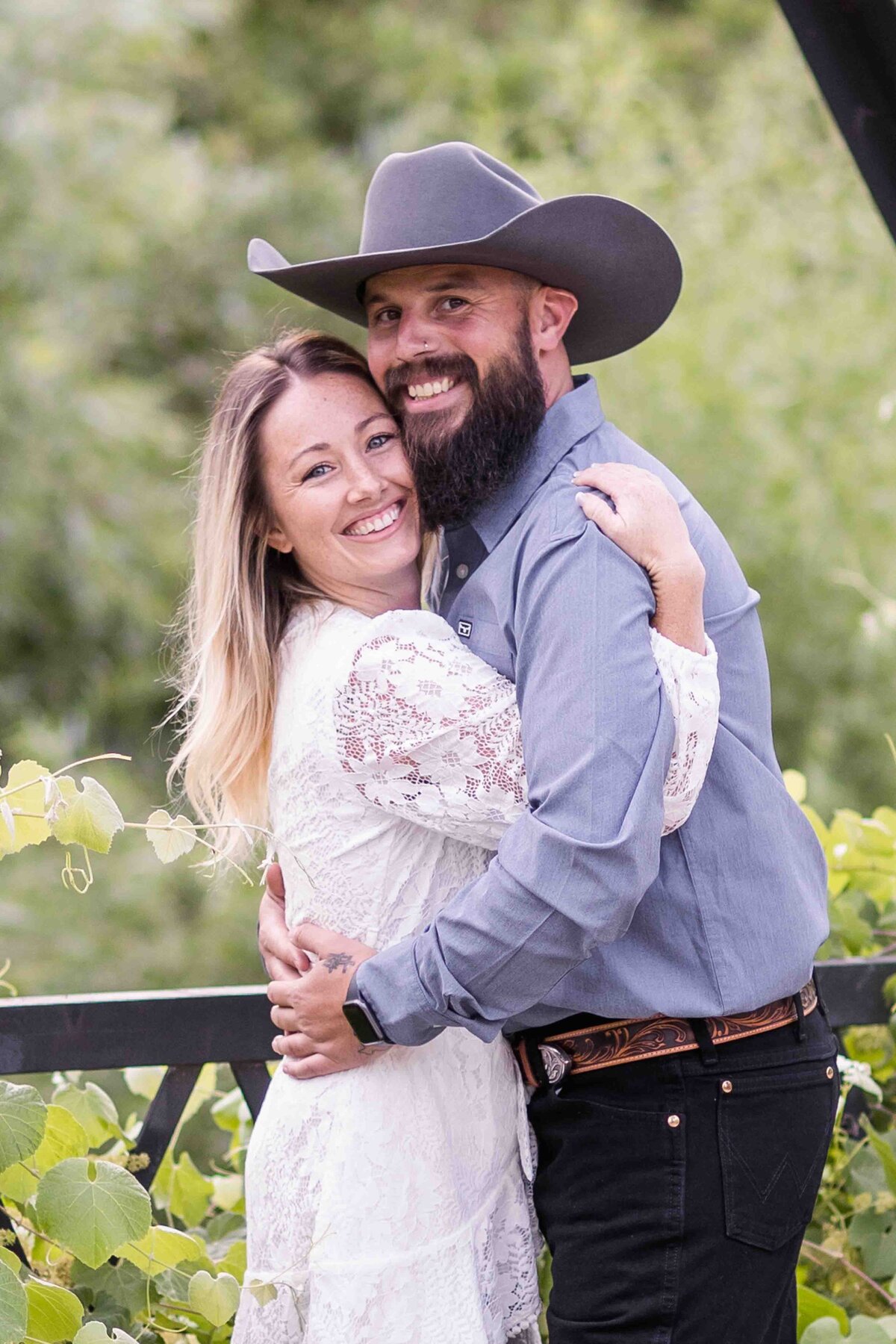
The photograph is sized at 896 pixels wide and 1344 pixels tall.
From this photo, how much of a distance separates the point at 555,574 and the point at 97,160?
6.57 metres

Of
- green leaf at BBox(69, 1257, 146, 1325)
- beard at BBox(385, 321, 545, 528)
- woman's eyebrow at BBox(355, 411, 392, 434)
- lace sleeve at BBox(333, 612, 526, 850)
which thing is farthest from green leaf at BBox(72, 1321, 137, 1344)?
woman's eyebrow at BBox(355, 411, 392, 434)

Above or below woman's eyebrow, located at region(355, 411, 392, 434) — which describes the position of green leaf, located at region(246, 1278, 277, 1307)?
below

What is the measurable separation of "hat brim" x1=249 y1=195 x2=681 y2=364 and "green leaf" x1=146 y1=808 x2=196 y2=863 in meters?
0.72

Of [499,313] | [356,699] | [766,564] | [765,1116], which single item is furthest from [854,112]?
[766,564]

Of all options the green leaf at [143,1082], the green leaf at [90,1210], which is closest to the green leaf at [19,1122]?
the green leaf at [90,1210]

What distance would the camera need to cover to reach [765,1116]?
175 centimetres

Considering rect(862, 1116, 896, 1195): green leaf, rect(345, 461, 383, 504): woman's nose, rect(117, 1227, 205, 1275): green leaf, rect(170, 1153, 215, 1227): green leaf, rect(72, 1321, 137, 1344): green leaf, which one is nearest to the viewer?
rect(72, 1321, 137, 1344): green leaf

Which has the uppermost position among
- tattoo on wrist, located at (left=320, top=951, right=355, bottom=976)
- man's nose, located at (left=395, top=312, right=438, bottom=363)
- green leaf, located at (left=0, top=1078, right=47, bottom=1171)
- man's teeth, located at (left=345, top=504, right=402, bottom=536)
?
man's nose, located at (left=395, top=312, right=438, bottom=363)

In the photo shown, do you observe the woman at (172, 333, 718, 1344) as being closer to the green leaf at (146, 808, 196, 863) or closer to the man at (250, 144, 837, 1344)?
the man at (250, 144, 837, 1344)

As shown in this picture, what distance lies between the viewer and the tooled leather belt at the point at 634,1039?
1.74 meters

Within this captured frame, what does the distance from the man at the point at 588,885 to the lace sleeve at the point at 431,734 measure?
0.20 ft

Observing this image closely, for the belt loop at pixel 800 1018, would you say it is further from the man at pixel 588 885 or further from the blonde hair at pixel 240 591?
the blonde hair at pixel 240 591

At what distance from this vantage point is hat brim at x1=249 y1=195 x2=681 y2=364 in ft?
5.99

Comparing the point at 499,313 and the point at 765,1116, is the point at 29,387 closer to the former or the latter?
the point at 499,313
